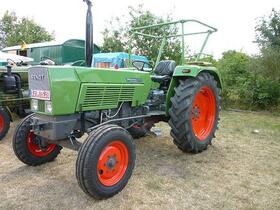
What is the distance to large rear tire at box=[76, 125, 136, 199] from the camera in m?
3.03

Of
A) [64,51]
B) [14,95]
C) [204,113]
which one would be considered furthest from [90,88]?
[64,51]

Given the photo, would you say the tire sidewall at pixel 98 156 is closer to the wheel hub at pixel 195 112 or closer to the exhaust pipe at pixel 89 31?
the exhaust pipe at pixel 89 31

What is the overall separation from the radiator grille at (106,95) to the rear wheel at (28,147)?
0.92 metres

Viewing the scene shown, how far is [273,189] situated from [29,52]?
50.2 feet

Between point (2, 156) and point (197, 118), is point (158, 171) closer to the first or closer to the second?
point (197, 118)

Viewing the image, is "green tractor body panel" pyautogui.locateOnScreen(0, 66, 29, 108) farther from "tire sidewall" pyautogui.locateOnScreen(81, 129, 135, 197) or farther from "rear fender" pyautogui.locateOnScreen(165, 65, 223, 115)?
"tire sidewall" pyautogui.locateOnScreen(81, 129, 135, 197)

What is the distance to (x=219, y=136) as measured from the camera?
5.95m

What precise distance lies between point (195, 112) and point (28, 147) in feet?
7.99

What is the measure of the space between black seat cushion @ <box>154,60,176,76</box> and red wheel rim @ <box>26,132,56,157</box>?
6.56 feet

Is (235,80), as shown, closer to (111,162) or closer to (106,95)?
(106,95)

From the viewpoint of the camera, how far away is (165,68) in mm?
4941

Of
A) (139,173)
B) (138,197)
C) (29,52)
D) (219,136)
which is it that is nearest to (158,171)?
(139,173)

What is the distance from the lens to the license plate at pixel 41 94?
3.29 meters

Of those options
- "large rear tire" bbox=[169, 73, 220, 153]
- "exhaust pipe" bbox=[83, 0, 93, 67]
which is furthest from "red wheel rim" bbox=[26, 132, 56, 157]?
"large rear tire" bbox=[169, 73, 220, 153]
